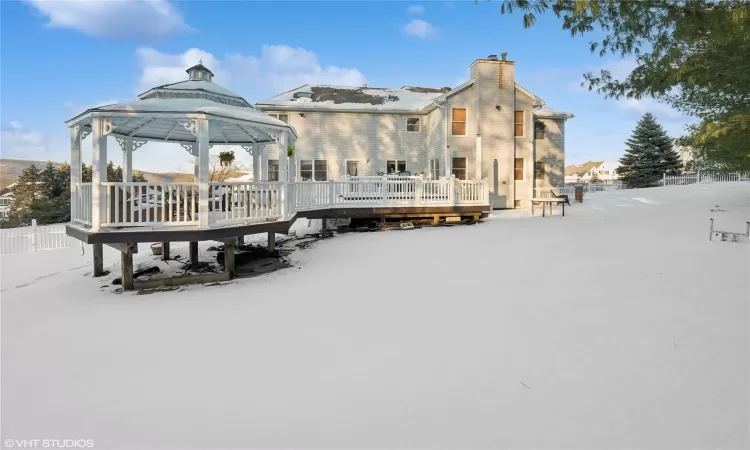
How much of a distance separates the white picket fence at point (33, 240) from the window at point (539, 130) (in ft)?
77.3

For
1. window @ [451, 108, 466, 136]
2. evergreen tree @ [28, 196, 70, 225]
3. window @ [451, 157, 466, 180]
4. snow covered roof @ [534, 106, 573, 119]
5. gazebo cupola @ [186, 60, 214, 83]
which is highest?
snow covered roof @ [534, 106, 573, 119]

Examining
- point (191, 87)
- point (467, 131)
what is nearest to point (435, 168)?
point (467, 131)

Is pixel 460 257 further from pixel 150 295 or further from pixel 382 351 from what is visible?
pixel 150 295

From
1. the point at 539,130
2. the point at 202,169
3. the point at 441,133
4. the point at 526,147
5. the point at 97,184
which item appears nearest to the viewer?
the point at 97,184

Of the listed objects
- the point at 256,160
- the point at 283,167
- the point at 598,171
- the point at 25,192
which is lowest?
the point at 283,167

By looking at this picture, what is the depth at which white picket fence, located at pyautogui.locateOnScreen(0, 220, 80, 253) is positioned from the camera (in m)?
16.5

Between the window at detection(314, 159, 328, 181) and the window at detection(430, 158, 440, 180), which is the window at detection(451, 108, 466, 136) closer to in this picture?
the window at detection(430, 158, 440, 180)

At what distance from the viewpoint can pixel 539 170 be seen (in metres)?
24.2

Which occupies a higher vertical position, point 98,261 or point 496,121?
point 496,121

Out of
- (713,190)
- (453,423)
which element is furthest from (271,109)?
(713,190)

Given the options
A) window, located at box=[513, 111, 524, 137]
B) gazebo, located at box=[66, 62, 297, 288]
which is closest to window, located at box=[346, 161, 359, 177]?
window, located at box=[513, 111, 524, 137]

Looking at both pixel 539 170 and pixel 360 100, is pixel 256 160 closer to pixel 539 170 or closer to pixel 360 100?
pixel 360 100

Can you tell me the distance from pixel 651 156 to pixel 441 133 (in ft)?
97.3

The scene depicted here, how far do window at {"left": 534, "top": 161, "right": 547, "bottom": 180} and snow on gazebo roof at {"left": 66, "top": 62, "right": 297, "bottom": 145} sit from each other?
1679 centimetres
